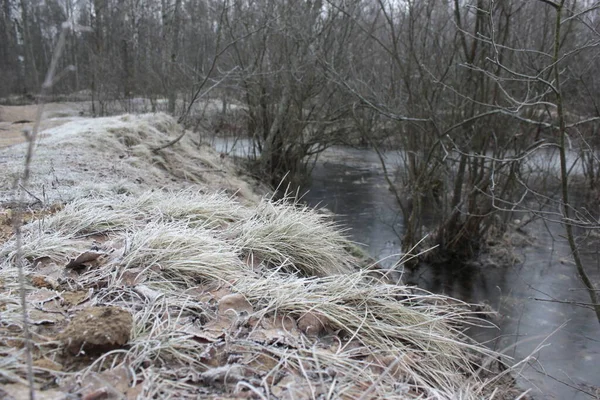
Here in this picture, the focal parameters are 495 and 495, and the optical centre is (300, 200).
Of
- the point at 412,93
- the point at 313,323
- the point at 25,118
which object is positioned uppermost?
the point at 412,93

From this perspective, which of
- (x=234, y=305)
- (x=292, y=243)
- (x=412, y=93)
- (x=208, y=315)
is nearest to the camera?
(x=208, y=315)

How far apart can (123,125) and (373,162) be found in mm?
8822

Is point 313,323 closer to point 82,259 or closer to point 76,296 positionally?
point 76,296

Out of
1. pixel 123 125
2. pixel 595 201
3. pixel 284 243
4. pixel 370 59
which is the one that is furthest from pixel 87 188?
pixel 595 201

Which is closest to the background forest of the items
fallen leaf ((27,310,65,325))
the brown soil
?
the brown soil

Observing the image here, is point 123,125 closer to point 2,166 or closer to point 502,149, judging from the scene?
point 2,166

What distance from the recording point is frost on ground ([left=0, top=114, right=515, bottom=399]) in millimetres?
1641

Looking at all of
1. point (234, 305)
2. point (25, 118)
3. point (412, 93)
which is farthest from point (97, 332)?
point (25, 118)

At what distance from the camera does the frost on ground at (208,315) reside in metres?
1.64

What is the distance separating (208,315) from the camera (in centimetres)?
210

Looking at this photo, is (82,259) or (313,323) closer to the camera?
(313,323)

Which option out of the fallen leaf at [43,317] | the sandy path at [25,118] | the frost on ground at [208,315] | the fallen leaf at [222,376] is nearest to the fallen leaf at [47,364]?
the frost on ground at [208,315]

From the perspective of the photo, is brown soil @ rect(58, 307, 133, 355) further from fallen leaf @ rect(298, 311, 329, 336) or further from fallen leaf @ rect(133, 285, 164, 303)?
fallen leaf @ rect(298, 311, 329, 336)

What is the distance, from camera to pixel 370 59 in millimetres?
10242
